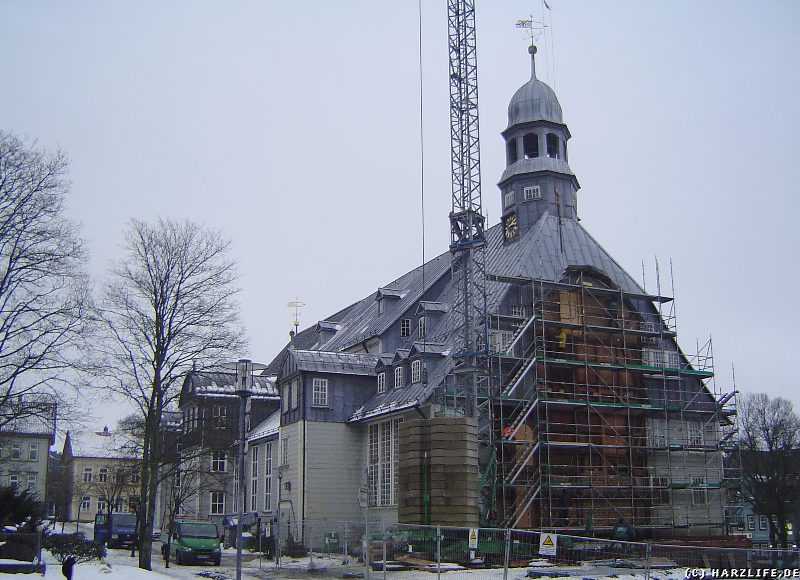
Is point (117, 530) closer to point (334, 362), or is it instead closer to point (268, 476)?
point (268, 476)

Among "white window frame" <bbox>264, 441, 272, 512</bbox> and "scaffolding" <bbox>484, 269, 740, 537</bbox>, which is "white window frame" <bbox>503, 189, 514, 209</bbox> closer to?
"scaffolding" <bbox>484, 269, 740, 537</bbox>

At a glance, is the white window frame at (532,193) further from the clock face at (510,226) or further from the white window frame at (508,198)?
the clock face at (510,226)

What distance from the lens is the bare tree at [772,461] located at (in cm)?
6719

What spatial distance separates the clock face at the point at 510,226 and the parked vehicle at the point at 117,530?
26.7 m

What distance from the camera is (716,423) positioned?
159 feet

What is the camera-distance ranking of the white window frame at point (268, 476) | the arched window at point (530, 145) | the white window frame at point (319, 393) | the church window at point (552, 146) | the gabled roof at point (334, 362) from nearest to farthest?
1. the white window frame at point (319, 393)
2. the gabled roof at point (334, 362)
3. the church window at point (552, 146)
4. the arched window at point (530, 145)
5. the white window frame at point (268, 476)

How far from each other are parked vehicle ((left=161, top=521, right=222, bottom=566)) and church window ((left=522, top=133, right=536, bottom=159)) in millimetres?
27926

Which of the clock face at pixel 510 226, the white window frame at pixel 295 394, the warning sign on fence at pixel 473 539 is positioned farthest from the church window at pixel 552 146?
the warning sign on fence at pixel 473 539

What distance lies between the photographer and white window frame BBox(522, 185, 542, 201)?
5262cm

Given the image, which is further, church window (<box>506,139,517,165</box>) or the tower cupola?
church window (<box>506,139,517,165</box>)

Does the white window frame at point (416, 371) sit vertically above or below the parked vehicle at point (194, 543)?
above

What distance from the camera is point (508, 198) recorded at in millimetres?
54219

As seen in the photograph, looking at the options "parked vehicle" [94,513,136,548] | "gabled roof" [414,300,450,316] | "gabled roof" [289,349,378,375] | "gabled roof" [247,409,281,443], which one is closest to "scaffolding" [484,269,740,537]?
"gabled roof" [414,300,450,316]

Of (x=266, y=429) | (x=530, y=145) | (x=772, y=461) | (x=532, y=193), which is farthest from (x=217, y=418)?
(x=772, y=461)
